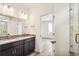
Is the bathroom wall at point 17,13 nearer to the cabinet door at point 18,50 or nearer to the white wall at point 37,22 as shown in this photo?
the white wall at point 37,22

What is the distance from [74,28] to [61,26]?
204 mm

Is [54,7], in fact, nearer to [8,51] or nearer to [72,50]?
[72,50]

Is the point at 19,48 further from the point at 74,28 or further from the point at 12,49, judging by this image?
the point at 74,28

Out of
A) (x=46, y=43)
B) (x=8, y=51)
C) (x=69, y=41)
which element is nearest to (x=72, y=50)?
(x=69, y=41)

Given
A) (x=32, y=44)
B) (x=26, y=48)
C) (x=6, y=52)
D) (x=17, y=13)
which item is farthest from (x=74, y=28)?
(x=6, y=52)

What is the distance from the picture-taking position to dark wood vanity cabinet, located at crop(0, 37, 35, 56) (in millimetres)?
1621

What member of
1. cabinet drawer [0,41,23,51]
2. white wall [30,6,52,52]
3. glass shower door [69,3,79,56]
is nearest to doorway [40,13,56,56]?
white wall [30,6,52,52]

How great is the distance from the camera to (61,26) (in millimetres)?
1787

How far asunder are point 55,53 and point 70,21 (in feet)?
1.81

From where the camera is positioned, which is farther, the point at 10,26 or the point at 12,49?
the point at 10,26

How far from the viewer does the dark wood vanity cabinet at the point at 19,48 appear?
5.32 ft

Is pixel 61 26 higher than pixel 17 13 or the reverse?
the reverse

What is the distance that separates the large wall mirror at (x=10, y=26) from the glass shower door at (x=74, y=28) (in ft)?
2.62

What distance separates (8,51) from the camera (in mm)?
1642
